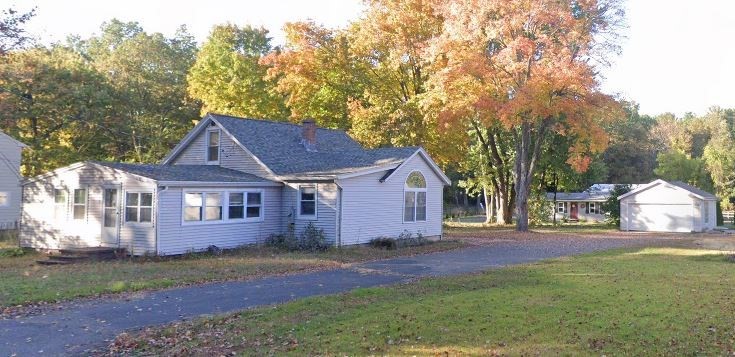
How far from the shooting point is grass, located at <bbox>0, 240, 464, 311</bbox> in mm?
13820

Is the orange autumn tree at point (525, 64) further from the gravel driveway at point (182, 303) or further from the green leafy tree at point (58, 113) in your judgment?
the green leafy tree at point (58, 113)

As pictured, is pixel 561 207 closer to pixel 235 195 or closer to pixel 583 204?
pixel 583 204

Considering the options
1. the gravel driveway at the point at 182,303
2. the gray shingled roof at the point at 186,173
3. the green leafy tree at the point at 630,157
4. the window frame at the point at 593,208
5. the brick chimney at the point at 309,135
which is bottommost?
the gravel driveway at the point at 182,303

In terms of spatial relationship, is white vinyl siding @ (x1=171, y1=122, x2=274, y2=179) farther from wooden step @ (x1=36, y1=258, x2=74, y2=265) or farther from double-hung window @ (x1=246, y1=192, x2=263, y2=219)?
wooden step @ (x1=36, y1=258, x2=74, y2=265)

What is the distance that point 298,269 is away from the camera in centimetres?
1819

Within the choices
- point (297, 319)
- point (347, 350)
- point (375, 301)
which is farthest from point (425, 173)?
point (347, 350)

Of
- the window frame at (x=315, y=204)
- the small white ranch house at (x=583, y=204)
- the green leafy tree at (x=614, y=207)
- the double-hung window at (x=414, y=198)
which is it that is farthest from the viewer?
the small white ranch house at (x=583, y=204)

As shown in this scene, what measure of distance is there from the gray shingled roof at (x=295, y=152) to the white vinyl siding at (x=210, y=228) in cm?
156

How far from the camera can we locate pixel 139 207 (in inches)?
825

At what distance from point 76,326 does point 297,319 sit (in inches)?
142

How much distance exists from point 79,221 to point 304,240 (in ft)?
25.7

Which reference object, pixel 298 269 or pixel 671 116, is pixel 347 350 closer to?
pixel 298 269

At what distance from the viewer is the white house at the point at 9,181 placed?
34031 mm

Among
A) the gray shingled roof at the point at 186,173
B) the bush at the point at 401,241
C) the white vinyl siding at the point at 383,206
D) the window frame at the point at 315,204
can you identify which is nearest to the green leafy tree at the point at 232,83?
the white vinyl siding at the point at 383,206
